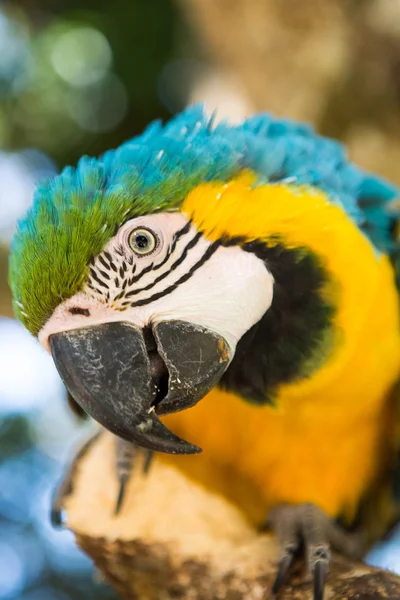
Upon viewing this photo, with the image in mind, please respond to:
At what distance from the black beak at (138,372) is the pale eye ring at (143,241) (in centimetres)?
12

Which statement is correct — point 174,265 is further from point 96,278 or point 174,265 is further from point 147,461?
point 147,461

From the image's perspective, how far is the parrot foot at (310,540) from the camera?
118cm

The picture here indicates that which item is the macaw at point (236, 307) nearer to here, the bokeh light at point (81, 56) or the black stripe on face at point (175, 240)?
the black stripe on face at point (175, 240)

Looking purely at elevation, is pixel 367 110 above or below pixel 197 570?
above

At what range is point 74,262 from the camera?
0.98m

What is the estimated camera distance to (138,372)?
971 millimetres

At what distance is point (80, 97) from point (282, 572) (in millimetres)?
2855

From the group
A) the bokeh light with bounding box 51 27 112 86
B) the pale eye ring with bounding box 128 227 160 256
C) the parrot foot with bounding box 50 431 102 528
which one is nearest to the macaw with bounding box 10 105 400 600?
the pale eye ring with bounding box 128 227 160 256

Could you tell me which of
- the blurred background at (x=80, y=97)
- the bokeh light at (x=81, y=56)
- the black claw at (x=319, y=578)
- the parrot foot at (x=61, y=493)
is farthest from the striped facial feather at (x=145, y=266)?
the bokeh light at (x=81, y=56)

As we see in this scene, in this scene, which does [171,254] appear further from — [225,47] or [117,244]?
[225,47]

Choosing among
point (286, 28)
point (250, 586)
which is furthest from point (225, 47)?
point (250, 586)

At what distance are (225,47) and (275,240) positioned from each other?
2.14 meters

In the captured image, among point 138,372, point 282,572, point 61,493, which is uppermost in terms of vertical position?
point 138,372

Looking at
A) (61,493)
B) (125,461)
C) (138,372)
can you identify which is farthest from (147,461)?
(138,372)
